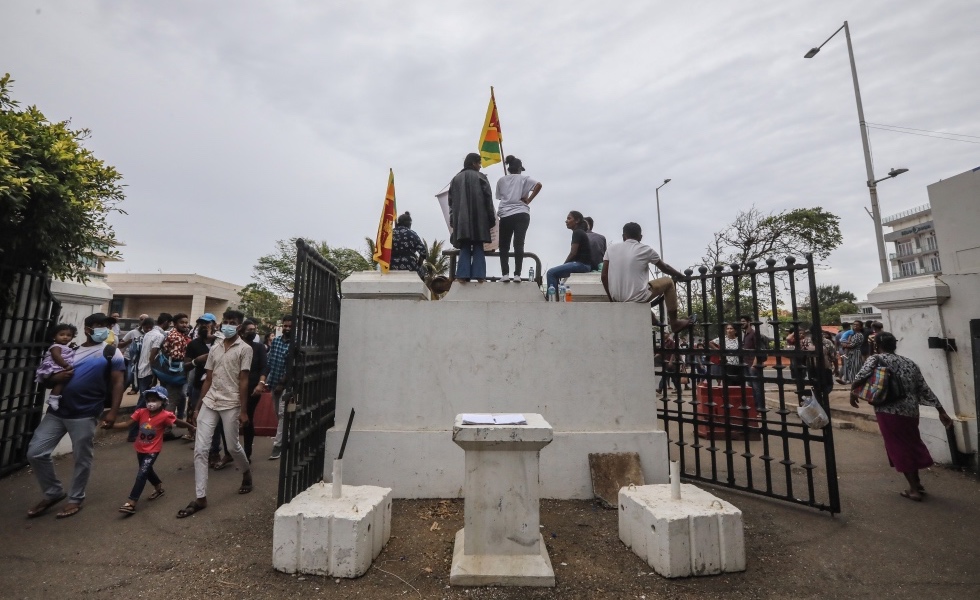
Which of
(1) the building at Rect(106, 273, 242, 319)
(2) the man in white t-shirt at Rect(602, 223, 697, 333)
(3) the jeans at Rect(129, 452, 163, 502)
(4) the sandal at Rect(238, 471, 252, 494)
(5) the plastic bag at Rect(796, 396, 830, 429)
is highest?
(1) the building at Rect(106, 273, 242, 319)

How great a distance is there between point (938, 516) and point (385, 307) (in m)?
5.76

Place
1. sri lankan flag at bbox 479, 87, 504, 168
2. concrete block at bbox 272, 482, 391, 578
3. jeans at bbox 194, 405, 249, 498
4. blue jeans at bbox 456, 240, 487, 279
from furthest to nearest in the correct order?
sri lankan flag at bbox 479, 87, 504, 168 → blue jeans at bbox 456, 240, 487, 279 → jeans at bbox 194, 405, 249, 498 → concrete block at bbox 272, 482, 391, 578

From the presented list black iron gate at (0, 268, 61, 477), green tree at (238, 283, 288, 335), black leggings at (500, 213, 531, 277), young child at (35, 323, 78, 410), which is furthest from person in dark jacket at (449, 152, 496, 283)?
green tree at (238, 283, 288, 335)

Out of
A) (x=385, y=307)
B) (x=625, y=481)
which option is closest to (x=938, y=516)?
(x=625, y=481)

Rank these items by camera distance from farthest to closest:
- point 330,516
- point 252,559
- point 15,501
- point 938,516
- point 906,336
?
point 906,336 → point 15,501 → point 938,516 → point 252,559 → point 330,516

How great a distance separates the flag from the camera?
568 cm

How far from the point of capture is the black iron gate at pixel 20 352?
4.96 meters

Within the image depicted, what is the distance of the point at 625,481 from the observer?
4.46m

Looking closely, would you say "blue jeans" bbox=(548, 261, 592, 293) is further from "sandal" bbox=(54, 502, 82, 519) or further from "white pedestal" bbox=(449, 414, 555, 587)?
"sandal" bbox=(54, 502, 82, 519)

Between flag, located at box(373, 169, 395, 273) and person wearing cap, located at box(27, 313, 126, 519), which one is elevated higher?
flag, located at box(373, 169, 395, 273)

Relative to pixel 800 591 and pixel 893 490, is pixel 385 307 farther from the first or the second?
pixel 893 490

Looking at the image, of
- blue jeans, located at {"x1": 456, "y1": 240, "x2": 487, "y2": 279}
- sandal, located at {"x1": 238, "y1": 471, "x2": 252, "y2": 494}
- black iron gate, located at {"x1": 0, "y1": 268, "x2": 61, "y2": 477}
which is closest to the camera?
sandal, located at {"x1": 238, "y1": 471, "x2": 252, "y2": 494}

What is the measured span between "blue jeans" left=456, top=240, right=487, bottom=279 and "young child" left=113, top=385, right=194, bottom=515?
3.43 meters

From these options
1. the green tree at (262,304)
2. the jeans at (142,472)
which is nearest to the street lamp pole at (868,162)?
the jeans at (142,472)
